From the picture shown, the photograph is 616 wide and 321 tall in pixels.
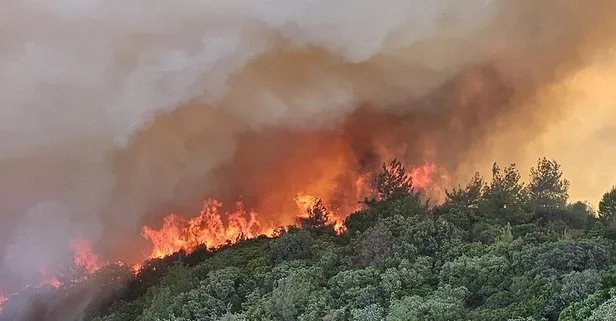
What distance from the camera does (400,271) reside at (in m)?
18.6

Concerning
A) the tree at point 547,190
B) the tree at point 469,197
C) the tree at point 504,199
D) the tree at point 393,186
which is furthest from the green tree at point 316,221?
the tree at point 547,190

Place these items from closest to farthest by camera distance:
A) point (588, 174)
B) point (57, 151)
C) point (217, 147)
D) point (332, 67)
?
point (57, 151)
point (332, 67)
point (217, 147)
point (588, 174)

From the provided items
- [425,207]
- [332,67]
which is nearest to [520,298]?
[425,207]

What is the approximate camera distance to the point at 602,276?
1520 cm

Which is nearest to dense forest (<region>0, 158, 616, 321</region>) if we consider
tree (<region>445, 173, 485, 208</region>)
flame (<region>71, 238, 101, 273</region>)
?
tree (<region>445, 173, 485, 208</region>)

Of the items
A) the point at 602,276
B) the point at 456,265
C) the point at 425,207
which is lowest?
the point at 602,276

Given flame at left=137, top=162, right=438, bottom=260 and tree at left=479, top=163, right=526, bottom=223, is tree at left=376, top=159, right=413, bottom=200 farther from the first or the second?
tree at left=479, top=163, right=526, bottom=223

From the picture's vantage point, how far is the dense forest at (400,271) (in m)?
15.9

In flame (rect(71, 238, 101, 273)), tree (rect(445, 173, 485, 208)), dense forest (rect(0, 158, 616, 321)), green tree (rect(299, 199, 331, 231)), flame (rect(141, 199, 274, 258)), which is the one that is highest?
flame (rect(141, 199, 274, 258))

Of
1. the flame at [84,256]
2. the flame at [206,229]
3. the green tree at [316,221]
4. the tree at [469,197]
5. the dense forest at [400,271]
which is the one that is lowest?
the dense forest at [400,271]

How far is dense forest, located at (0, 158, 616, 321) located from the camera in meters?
15.9

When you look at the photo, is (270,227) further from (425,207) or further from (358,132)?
(425,207)

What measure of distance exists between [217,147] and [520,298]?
18.2m

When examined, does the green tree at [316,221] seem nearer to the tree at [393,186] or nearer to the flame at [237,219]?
the flame at [237,219]
